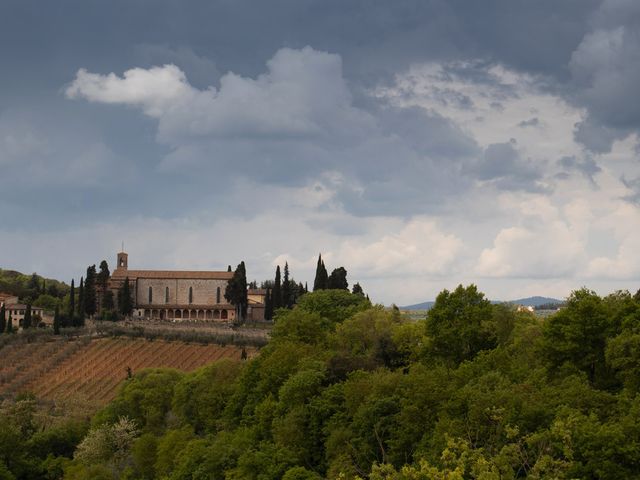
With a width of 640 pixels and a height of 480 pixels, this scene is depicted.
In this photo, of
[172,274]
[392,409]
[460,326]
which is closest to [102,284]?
[172,274]

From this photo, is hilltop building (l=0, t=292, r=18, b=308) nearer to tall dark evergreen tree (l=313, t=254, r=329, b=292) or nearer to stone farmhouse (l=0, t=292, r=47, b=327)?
stone farmhouse (l=0, t=292, r=47, b=327)

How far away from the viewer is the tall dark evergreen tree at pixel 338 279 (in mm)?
86750

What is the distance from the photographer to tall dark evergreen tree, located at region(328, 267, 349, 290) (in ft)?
285

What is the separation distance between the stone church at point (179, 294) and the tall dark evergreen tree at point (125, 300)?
7.11m

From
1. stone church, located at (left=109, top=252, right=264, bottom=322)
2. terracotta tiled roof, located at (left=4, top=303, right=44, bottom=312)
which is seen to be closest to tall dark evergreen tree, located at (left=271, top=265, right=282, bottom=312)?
stone church, located at (left=109, top=252, right=264, bottom=322)

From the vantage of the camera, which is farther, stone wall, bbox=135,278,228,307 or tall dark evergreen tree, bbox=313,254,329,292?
stone wall, bbox=135,278,228,307

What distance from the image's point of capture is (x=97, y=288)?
396 feet

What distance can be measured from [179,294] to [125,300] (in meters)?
14.6

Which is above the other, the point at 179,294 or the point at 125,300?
the point at 179,294

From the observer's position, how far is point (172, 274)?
130 meters

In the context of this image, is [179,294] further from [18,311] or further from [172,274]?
[18,311]

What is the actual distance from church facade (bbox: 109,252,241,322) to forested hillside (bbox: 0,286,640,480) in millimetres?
66302

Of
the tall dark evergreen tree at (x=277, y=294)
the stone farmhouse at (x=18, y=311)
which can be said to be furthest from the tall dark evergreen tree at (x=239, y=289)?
the stone farmhouse at (x=18, y=311)

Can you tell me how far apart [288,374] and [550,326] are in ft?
58.2
